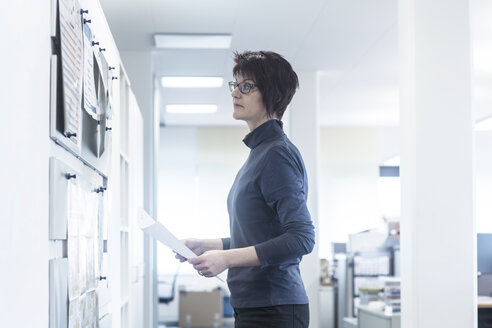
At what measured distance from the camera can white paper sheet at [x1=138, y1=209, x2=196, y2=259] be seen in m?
1.65

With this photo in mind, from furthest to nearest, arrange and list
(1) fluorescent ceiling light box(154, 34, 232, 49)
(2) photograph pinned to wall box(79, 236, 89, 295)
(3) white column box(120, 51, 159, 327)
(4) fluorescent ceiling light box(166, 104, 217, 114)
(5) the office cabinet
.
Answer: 1. (4) fluorescent ceiling light box(166, 104, 217, 114)
2. (3) white column box(120, 51, 159, 327)
3. (1) fluorescent ceiling light box(154, 34, 232, 49)
4. (5) the office cabinet
5. (2) photograph pinned to wall box(79, 236, 89, 295)

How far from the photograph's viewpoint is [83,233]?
6.23ft

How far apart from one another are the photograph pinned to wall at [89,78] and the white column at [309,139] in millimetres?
4417

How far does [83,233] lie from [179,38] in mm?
3801

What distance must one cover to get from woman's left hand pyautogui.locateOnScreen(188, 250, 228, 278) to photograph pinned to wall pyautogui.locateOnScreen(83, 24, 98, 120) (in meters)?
0.52

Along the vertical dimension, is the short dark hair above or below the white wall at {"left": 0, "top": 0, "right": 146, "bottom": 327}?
above

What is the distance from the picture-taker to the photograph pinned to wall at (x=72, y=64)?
61.9 inches

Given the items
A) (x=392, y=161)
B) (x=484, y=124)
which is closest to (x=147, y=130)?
(x=484, y=124)

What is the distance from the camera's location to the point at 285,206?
170 cm

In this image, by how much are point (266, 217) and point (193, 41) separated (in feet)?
13.1

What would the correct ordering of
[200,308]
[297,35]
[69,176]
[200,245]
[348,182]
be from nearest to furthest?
1. [69,176]
2. [200,245]
3. [297,35]
4. [200,308]
5. [348,182]

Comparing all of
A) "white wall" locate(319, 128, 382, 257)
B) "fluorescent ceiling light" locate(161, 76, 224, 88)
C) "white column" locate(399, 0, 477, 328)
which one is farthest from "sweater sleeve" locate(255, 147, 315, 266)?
"white wall" locate(319, 128, 382, 257)

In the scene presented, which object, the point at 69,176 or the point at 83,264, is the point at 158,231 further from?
the point at 83,264

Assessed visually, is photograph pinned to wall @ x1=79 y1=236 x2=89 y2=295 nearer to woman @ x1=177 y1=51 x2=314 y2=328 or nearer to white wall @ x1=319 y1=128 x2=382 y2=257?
woman @ x1=177 y1=51 x2=314 y2=328
